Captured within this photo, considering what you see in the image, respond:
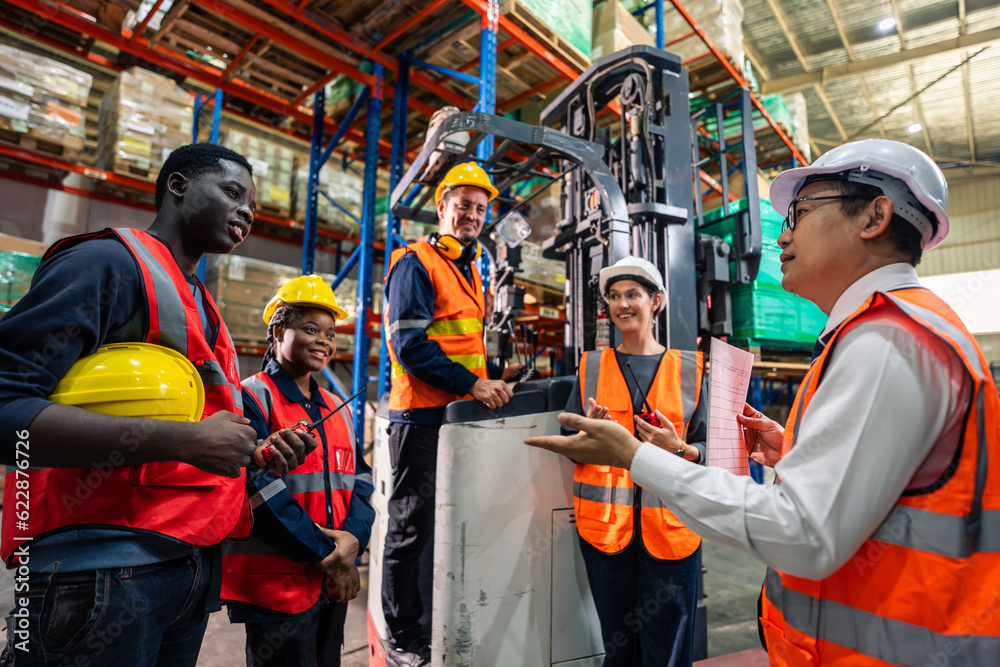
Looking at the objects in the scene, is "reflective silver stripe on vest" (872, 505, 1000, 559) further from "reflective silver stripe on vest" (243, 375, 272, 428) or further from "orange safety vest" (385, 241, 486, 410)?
"orange safety vest" (385, 241, 486, 410)

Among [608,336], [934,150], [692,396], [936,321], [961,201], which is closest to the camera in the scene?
[936,321]

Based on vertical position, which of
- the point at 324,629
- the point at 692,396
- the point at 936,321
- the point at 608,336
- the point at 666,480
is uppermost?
the point at 608,336

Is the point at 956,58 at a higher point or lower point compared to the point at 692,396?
higher

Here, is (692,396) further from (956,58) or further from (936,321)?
(956,58)

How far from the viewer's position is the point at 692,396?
6.95 feet

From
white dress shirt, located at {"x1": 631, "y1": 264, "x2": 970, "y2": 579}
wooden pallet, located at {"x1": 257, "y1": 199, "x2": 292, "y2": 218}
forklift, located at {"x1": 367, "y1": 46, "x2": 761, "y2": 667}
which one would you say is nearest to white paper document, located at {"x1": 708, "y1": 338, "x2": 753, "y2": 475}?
white dress shirt, located at {"x1": 631, "y1": 264, "x2": 970, "y2": 579}

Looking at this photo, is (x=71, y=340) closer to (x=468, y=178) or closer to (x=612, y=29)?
(x=468, y=178)

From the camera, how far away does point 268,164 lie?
754 cm

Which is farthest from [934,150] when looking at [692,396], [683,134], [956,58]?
[692,396]

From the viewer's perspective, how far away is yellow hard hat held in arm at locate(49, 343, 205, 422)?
99 centimetres

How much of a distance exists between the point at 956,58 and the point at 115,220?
16959mm

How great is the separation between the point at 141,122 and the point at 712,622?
8226 millimetres

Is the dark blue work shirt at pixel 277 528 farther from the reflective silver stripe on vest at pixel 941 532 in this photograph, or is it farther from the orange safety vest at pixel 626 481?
the reflective silver stripe on vest at pixel 941 532

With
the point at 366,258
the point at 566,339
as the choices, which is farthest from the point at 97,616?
the point at 366,258
